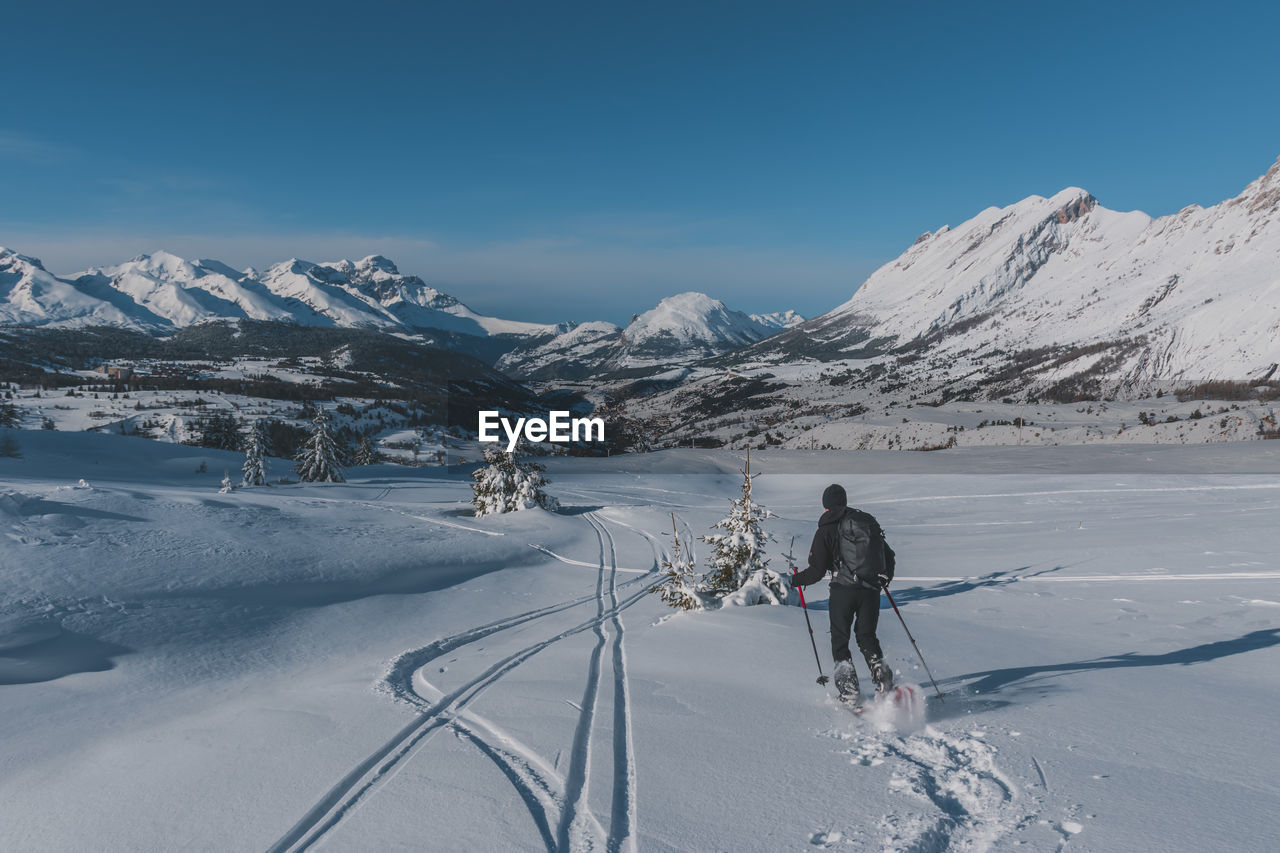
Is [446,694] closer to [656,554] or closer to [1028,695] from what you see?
[1028,695]

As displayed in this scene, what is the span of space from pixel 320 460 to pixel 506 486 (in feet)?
57.6

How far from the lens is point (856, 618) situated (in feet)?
20.3

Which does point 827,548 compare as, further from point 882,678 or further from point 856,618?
point 882,678

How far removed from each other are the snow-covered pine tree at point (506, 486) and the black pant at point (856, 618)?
18.3 metres

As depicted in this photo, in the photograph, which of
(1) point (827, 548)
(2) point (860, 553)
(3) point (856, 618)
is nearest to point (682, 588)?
(3) point (856, 618)

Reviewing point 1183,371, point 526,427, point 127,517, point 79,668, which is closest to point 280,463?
point 526,427

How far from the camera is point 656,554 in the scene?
58.2 ft

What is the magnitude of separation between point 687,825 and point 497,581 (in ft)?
37.4

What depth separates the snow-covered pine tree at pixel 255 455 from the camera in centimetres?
3319

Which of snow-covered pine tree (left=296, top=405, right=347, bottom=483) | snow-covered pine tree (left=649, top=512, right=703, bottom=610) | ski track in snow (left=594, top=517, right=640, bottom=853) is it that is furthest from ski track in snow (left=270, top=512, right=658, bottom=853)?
snow-covered pine tree (left=296, top=405, right=347, bottom=483)

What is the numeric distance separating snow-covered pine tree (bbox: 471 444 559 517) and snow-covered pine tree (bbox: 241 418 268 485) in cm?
1584

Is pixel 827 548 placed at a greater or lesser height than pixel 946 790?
greater

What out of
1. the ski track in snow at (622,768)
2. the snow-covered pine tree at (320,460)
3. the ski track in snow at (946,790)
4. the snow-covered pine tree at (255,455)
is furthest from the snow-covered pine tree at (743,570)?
the snow-covered pine tree at (320,460)

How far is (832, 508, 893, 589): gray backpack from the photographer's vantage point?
19.4ft
